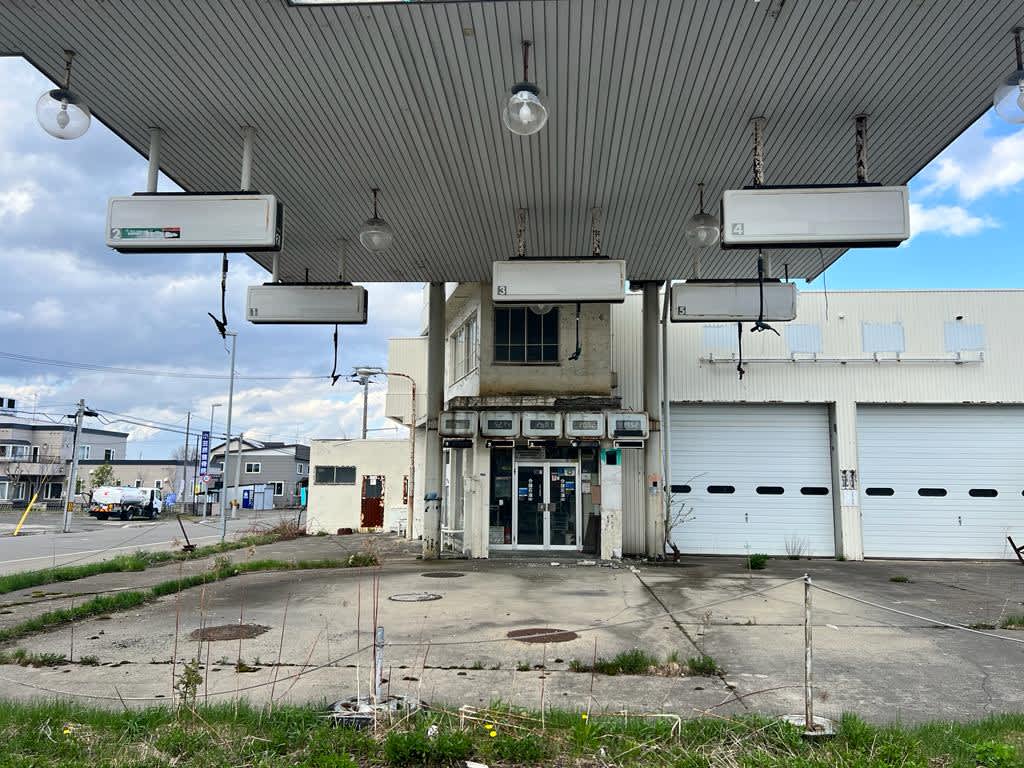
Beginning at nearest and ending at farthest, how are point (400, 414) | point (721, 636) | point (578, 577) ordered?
point (721, 636) < point (578, 577) < point (400, 414)

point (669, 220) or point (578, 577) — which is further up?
point (669, 220)

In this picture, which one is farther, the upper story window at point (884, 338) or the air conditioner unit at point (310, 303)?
the upper story window at point (884, 338)

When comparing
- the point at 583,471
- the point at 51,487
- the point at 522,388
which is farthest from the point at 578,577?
the point at 51,487

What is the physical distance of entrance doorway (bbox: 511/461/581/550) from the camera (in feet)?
56.2

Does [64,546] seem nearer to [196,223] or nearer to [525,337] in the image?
[525,337]

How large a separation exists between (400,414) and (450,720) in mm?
21436

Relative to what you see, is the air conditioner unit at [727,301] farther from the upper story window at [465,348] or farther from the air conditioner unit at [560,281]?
the upper story window at [465,348]

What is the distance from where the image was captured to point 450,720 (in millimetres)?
4672

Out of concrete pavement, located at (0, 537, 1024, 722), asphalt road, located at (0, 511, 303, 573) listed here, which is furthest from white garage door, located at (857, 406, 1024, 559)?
asphalt road, located at (0, 511, 303, 573)

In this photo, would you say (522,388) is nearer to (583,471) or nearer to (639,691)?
(583,471)

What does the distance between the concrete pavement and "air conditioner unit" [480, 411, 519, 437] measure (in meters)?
3.80

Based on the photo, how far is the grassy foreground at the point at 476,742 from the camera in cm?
419

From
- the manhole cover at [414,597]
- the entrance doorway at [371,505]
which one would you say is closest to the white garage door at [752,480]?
the manhole cover at [414,597]

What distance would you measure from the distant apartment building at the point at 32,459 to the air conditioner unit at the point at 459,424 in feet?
206
